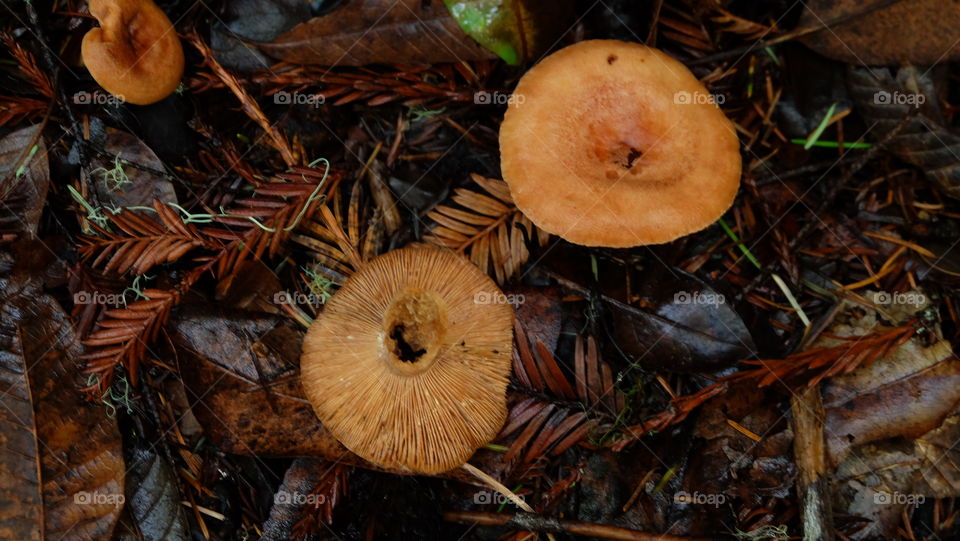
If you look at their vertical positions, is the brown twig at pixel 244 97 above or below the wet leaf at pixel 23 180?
above

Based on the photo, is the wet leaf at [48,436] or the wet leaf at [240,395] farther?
the wet leaf at [240,395]

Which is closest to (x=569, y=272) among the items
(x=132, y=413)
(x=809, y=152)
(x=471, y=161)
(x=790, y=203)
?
(x=471, y=161)

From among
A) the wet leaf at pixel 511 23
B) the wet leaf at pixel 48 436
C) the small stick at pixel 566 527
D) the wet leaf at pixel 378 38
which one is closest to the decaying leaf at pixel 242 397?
the small stick at pixel 566 527

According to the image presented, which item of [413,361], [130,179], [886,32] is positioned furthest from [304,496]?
[886,32]

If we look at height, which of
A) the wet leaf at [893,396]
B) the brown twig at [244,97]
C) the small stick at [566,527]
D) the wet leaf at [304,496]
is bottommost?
the small stick at [566,527]

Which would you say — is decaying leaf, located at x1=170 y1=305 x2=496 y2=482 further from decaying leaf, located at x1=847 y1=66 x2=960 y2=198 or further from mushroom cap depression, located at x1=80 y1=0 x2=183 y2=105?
decaying leaf, located at x1=847 y1=66 x2=960 y2=198

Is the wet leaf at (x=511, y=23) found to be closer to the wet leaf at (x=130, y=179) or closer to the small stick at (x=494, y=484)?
the wet leaf at (x=130, y=179)

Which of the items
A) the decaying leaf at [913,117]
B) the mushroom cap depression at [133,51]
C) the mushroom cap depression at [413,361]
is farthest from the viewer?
the decaying leaf at [913,117]

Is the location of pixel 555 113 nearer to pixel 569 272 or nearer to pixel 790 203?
pixel 569 272
